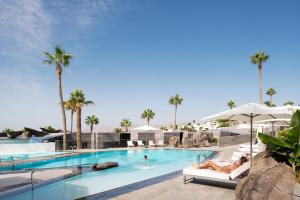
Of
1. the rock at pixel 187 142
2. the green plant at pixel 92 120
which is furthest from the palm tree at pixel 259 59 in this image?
the green plant at pixel 92 120

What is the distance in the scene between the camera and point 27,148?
22641 millimetres

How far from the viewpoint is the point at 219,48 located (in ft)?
89.0

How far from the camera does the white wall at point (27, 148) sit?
21656 millimetres

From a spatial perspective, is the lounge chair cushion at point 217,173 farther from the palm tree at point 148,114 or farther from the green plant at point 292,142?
the palm tree at point 148,114

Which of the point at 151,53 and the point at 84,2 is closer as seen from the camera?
the point at 84,2

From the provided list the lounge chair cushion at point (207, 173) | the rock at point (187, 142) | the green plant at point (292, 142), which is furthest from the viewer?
the rock at point (187, 142)

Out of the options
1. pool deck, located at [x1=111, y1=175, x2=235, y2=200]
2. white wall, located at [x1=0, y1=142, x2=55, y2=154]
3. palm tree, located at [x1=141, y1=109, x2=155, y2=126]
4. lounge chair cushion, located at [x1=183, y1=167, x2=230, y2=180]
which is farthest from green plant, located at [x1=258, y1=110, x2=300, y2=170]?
palm tree, located at [x1=141, y1=109, x2=155, y2=126]

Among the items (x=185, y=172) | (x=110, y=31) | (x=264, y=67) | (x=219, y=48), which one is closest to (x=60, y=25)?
(x=110, y=31)

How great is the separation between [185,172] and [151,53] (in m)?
23.5

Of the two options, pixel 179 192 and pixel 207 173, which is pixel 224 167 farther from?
pixel 179 192

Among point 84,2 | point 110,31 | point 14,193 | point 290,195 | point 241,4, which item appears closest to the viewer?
point 290,195

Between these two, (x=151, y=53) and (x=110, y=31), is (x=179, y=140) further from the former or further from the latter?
(x=110, y=31)

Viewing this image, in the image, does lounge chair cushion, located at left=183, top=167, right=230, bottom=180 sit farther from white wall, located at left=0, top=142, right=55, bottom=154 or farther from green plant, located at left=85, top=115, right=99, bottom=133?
green plant, located at left=85, top=115, right=99, bottom=133

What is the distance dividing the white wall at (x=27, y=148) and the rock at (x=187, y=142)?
12.5m
